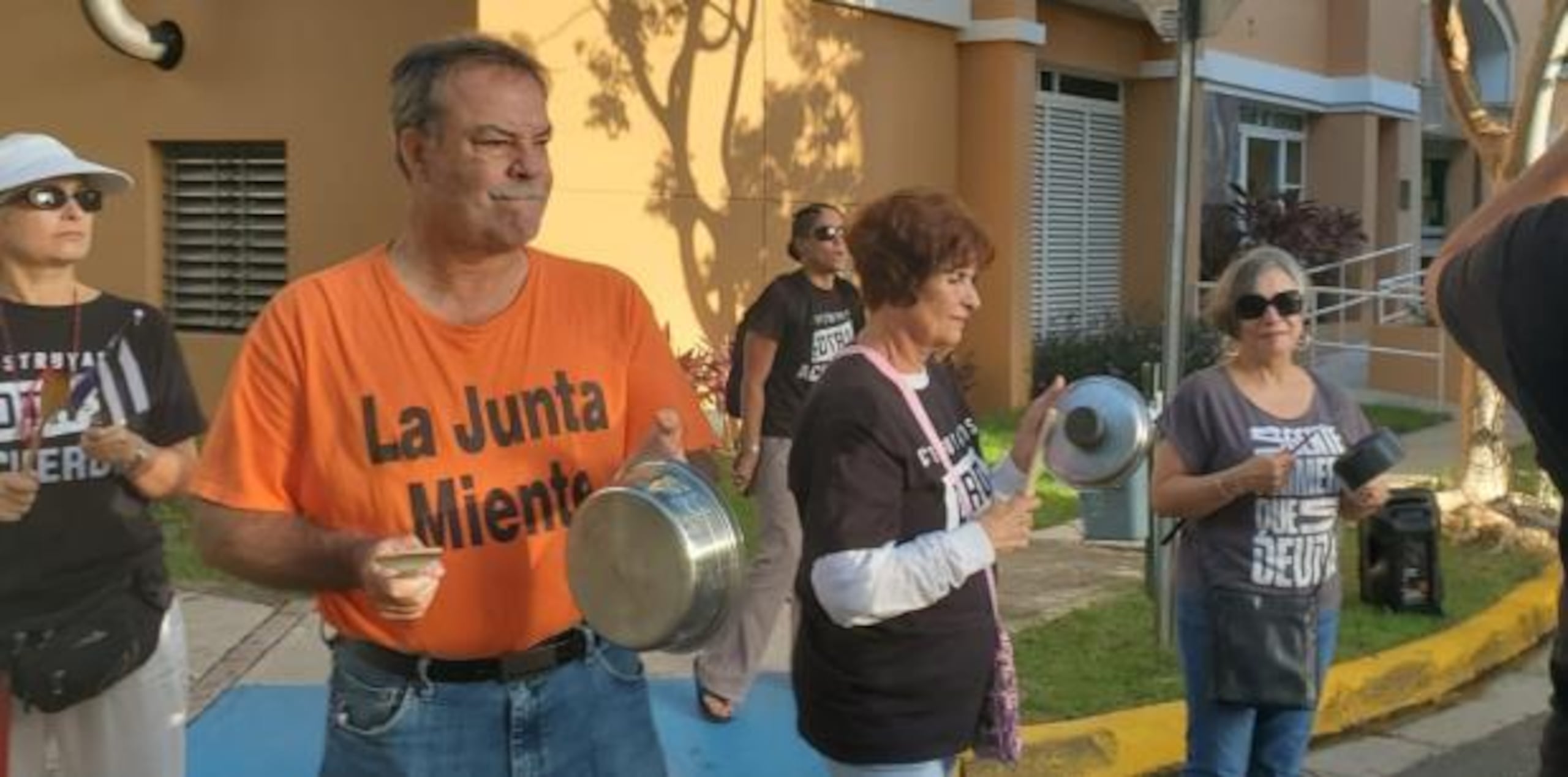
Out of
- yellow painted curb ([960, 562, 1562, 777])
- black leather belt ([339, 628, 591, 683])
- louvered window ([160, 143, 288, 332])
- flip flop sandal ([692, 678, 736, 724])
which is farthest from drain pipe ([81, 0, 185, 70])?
black leather belt ([339, 628, 591, 683])

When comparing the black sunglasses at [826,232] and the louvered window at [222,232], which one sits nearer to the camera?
the black sunglasses at [826,232]

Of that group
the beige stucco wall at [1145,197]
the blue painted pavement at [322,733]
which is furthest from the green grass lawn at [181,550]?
the beige stucco wall at [1145,197]

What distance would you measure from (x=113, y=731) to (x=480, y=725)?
1.36 meters

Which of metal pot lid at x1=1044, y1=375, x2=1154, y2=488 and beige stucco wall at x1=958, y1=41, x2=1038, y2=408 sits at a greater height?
beige stucco wall at x1=958, y1=41, x2=1038, y2=408

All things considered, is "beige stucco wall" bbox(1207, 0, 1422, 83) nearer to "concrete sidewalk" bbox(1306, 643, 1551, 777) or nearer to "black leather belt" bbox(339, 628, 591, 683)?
"concrete sidewalk" bbox(1306, 643, 1551, 777)

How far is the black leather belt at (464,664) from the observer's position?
2740 millimetres

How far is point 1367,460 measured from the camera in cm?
419

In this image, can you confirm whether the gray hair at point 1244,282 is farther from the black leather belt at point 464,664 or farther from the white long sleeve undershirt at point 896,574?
the black leather belt at point 464,664

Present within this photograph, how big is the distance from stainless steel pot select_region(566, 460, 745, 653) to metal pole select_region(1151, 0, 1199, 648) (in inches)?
166

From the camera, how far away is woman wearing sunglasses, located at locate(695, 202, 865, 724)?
5961mm

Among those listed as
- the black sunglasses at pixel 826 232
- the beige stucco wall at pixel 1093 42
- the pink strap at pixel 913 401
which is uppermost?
the beige stucco wall at pixel 1093 42

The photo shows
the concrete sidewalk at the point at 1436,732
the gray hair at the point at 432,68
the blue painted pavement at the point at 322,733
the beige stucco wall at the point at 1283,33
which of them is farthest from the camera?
the beige stucco wall at the point at 1283,33

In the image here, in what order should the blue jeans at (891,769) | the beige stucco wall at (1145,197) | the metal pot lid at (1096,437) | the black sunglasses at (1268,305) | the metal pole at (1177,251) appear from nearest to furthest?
1. the blue jeans at (891,769)
2. the metal pot lid at (1096,437)
3. the black sunglasses at (1268,305)
4. the metal pole at (1177,251)
5. the beige stucco wall at (1145,197)

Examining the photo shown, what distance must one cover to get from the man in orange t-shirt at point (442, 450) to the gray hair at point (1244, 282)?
2.10m
